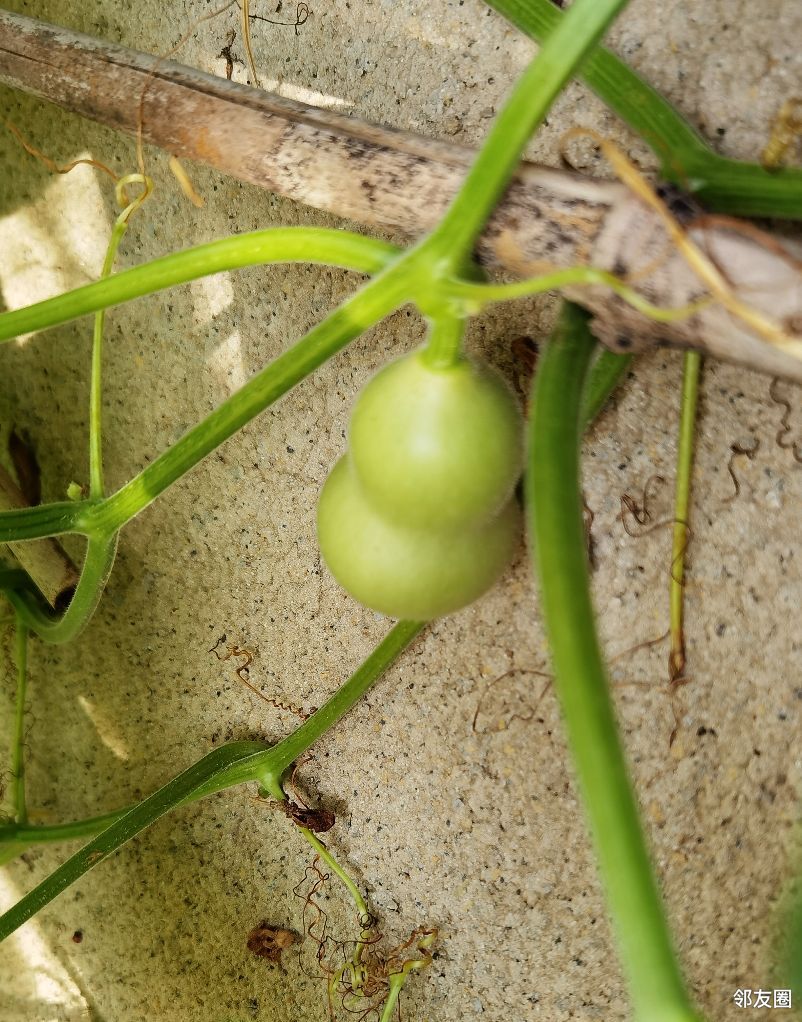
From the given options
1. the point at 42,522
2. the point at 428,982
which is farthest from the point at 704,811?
the point at 42,522

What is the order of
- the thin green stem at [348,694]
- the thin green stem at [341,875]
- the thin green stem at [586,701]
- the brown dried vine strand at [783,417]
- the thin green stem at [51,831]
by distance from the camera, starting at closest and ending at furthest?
1. the thin green stem at [586,701]
2. the brown dried vine strand at [783,417]
3. the thin green stem at [348,694]
4. the thin green stem at [341,875]
5. the thin green stem at [51,831]

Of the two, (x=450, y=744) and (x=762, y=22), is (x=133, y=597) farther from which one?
(x=762, y=22)

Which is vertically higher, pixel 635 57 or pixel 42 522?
pixel 635 57

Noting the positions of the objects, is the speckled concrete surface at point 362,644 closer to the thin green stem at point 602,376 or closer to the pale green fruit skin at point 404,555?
the thin green stem at point 602,376

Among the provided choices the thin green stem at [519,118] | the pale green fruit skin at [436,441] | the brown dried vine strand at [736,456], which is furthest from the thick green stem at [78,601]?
the brown dried vine strand at [736,456]

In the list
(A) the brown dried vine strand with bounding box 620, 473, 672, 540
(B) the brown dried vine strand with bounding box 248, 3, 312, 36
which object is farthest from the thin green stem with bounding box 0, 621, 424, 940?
(B) the brown dried vine strand with bounding box 248, 3, 312, 36

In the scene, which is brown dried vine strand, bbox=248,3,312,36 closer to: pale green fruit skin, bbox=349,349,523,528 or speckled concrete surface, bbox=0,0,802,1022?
speckled concrete surface, bbox=0,0,802,1022
